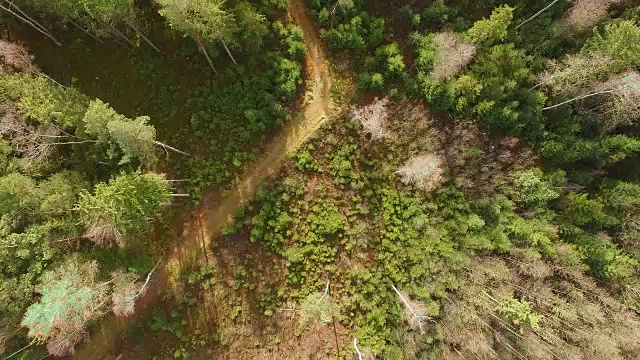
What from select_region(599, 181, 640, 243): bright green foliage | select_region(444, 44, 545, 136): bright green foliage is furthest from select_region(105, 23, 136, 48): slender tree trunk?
select_region(599, 181, 640, 243): bright green foliage

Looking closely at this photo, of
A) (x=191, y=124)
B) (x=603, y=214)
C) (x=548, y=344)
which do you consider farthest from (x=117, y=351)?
(x=603, y=214)

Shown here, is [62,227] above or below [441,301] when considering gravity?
above

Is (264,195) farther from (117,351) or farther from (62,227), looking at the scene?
(117,351)

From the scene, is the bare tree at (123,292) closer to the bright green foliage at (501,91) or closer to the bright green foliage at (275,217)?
the bright green foliage at (275,217)

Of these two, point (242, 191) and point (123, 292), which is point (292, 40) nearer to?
point (242, 191)

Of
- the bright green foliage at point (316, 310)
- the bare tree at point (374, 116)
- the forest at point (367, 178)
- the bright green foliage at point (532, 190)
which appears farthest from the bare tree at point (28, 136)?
the bright green foliage at point (532, 190)

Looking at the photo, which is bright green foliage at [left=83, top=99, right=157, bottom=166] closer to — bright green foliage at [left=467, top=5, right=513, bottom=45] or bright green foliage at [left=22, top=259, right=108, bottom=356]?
bright green foliage at [left=22, top=259, right=108, bottom=356]
